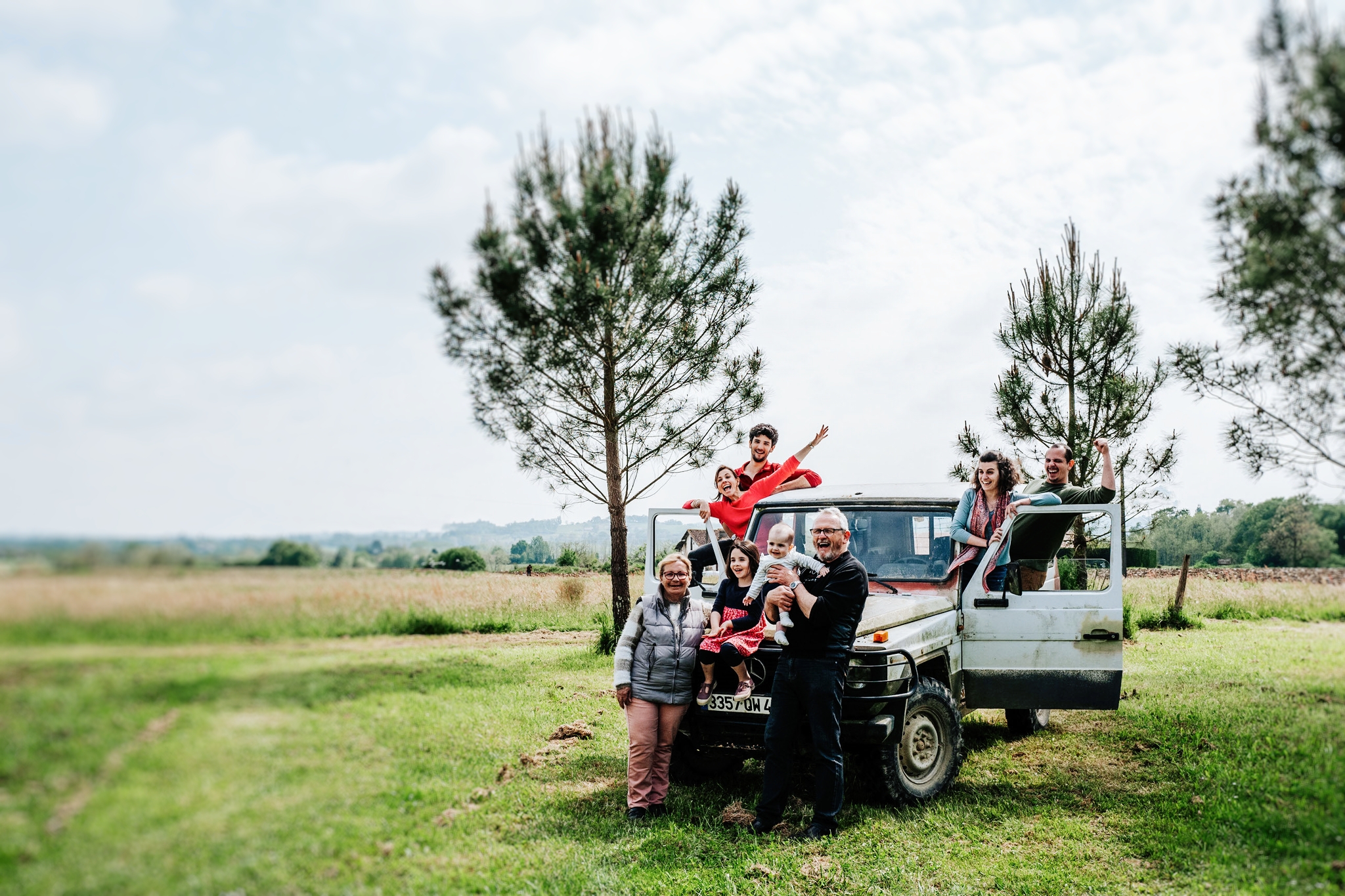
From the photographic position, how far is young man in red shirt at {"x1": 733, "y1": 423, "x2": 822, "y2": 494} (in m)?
6.95

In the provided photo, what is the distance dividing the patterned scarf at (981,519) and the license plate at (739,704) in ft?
6.43

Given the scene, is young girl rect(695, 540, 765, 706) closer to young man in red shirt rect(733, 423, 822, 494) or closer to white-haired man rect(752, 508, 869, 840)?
white-haired man rect(752, 508, 869, 840)

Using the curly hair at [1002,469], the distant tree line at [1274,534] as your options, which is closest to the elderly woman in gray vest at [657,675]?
the curly hair at [1002,469]

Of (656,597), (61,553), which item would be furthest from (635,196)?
(61,553)

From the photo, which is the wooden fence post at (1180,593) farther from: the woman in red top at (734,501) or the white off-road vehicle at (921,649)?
the woman in red top at (734,501)

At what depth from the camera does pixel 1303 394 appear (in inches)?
142

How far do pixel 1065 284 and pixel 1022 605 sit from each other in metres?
7.72

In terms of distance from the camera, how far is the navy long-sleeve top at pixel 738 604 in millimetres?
5598

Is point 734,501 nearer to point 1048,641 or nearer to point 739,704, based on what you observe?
point 739,704

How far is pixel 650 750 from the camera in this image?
550 cm

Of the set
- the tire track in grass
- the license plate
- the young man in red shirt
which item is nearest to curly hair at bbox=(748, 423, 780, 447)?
the young man in red shirt

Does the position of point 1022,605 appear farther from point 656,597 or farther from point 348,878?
point 348,878

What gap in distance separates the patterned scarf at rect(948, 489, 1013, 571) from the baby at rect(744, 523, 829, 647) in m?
1.56

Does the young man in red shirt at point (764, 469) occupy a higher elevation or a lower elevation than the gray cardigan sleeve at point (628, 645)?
higher
